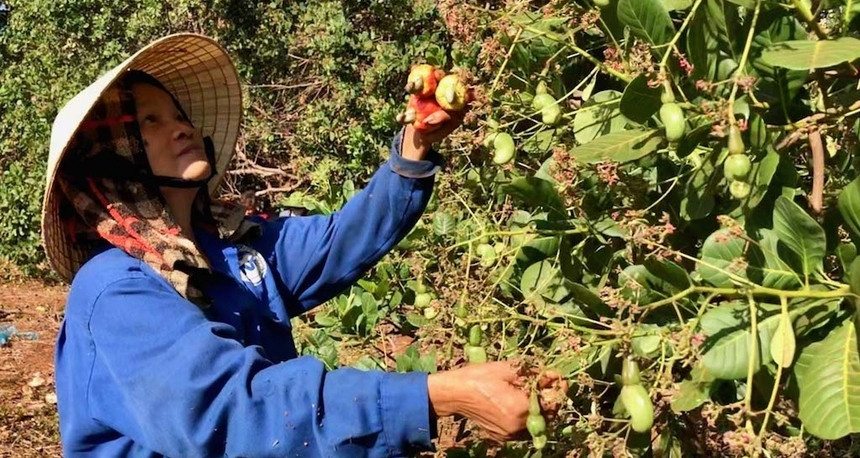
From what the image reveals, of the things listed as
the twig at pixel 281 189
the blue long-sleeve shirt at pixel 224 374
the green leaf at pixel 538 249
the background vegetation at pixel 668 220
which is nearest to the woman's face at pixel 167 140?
the blue long-sleeve shirt at pixel 224 374

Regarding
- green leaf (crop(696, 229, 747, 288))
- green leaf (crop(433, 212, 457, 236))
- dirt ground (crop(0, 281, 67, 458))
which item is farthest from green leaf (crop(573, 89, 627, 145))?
dirt ground (crop(0, 281, 67, 458))

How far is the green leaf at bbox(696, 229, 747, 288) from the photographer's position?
1.07 metres

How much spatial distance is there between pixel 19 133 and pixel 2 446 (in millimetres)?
3512

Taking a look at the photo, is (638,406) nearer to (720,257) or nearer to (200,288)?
(720,257)

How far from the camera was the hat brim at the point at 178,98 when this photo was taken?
1.73 metres

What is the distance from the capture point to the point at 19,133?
7082 mm

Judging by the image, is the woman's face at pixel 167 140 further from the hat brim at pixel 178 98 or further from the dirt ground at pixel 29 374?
the dirt ground at pixel 29 374

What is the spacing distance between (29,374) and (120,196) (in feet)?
12.6

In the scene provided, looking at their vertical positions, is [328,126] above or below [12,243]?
above

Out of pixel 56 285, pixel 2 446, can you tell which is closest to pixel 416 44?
pixel 2 446

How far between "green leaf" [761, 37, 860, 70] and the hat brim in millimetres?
1140

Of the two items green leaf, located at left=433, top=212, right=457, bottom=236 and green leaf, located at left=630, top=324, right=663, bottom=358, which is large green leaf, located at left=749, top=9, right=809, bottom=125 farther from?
green leaf, located at left=433, top=212, right=457, bottom=236

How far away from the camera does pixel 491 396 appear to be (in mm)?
1210

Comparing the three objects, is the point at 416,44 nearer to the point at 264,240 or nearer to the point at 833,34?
the point at 264,240
